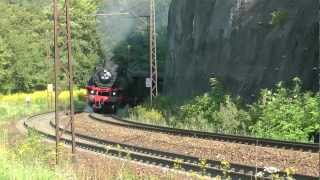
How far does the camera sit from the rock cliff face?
29516 millimetres

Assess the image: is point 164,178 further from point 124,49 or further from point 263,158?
point 124,49

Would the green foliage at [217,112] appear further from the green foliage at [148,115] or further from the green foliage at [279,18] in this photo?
the green foliage at [279,18]

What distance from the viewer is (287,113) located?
2592 centimetres

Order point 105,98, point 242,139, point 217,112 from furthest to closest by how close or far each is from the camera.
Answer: point 105,98 < point 217,112 < point 242,139

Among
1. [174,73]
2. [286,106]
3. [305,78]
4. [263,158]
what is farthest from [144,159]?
[174,73]

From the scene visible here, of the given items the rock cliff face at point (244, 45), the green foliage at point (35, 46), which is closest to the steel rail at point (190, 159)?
the rock cliff face at point (244, 45)

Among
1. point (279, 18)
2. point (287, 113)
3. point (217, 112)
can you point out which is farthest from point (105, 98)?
point (287, 113)

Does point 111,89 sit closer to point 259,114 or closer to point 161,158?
point 259,114

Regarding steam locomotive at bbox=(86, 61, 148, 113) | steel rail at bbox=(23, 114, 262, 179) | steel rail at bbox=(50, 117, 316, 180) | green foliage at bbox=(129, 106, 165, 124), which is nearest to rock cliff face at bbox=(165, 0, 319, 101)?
steam locomotive at bbox=(86, 61, 148, 113)

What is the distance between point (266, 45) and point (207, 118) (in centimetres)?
493

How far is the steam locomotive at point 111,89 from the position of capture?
145 ft

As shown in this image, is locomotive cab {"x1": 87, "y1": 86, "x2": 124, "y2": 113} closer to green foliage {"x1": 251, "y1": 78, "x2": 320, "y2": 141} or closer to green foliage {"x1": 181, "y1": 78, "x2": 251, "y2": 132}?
green foliage {"x1": 181, "y1": 78, "x2": 251, "y2": 132}

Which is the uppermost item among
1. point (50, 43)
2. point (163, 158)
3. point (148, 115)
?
point (50, 43)

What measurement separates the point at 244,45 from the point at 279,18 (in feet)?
10.9
